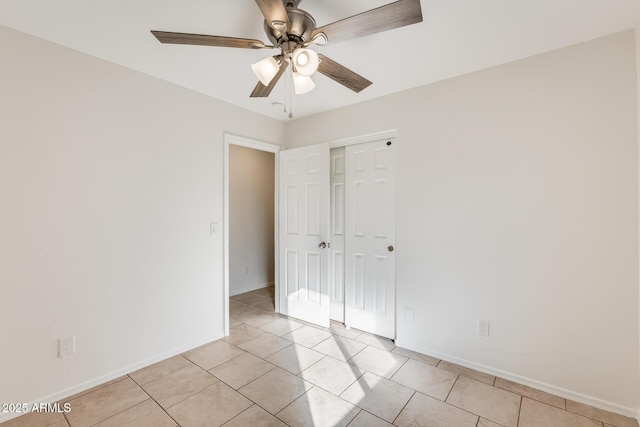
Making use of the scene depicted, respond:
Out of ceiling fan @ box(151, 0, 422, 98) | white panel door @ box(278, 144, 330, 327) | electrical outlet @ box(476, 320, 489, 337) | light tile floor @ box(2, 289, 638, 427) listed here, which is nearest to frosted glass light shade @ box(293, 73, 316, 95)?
ceiling fan @ box(151, 0, 422, 98)

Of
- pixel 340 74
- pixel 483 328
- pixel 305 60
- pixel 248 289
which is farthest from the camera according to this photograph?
pixel 248 289

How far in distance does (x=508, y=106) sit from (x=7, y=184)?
3544 millimetres

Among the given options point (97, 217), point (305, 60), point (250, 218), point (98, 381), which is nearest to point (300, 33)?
point (305, 60)

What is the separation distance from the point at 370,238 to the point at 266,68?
202 cm

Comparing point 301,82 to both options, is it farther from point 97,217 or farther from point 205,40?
point 97,217

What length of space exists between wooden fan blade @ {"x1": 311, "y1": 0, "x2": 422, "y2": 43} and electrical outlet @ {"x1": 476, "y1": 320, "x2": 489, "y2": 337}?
2.23m

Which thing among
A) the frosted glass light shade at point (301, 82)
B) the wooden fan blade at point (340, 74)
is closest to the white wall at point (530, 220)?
the wooden fan blade at point (340, 74)

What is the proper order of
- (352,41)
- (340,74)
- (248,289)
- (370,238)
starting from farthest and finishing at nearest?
(248,289), (370,238), (352,41), (340,74)

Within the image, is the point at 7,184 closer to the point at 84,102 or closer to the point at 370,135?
the point at 84,102

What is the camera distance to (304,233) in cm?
338

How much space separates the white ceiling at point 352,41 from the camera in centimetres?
160

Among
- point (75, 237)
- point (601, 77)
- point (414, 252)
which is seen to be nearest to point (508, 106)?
point (601, 77)

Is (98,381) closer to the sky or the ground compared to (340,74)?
closer to the ground

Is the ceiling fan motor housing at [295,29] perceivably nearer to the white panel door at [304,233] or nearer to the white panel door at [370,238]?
the white panel door at [370,238]
